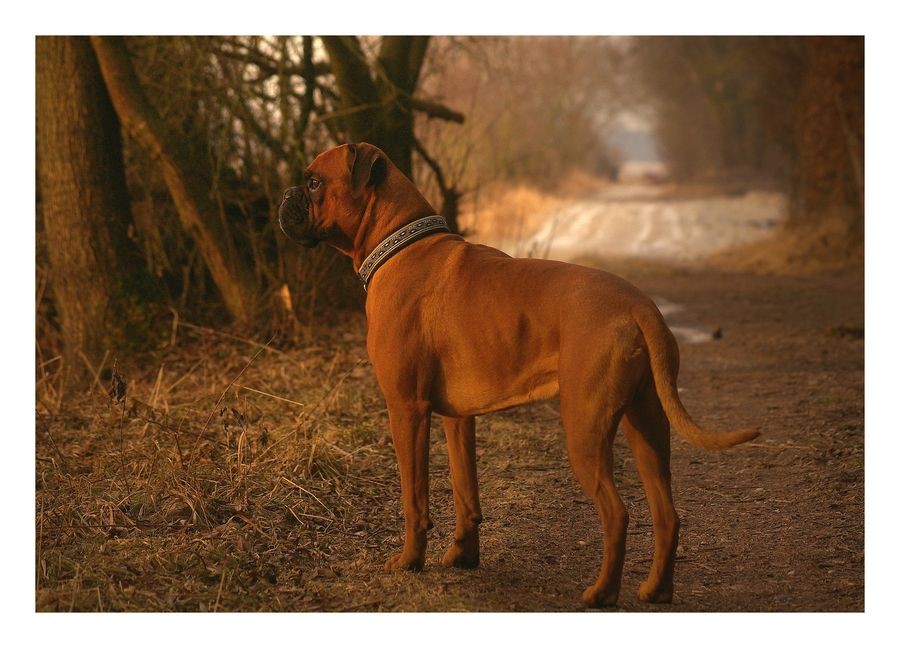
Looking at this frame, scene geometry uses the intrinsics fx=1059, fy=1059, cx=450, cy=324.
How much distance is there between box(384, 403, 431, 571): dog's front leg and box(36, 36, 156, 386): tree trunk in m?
4.92

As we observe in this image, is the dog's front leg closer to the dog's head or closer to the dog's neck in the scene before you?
the dog's neck

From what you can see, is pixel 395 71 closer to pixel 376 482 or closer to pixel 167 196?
pixel 167 196

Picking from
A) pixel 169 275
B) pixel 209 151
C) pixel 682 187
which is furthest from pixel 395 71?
pixel 682 187

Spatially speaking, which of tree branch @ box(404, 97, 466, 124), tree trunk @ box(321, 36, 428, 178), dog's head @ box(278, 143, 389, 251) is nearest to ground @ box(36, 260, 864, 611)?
dog's head @ box(278, 143, 389, 251)

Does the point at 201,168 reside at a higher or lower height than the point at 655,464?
higher

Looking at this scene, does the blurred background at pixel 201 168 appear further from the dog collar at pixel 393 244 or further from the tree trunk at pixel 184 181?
the dog collar at pixel 393 244

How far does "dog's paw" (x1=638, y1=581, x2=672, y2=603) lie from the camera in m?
4.18

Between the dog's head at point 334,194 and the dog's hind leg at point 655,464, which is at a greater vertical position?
the dog's head at point 334,194

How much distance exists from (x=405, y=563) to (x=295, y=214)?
162 centimetres

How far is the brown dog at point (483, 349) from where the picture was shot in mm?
3947

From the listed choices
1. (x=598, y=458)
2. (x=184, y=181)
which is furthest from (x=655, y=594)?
(x=184, y=181)

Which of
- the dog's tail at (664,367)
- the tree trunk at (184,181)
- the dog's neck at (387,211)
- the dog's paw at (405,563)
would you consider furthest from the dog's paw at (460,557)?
the tree trunk at (184,181)

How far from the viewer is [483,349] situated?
429 cm

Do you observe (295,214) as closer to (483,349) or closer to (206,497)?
(483,349)
